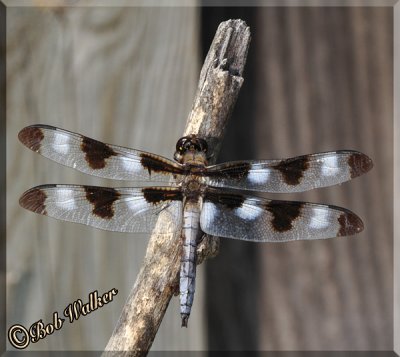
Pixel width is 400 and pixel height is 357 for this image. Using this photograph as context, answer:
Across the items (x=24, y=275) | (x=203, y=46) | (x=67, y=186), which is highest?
(x=203, y=46)

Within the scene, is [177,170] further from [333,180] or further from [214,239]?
[333,180]

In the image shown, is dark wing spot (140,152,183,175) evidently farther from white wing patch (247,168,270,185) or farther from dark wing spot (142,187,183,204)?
white wing patch (247,168,270,185)

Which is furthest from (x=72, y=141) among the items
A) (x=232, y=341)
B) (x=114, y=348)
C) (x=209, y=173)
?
(x=232, y=341)

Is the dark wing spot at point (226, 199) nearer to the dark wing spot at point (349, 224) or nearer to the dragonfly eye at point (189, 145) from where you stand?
the dragonfly eye at point (189, 145)

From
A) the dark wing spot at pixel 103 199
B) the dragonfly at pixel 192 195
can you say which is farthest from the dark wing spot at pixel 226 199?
the dark wing spot at pixel 103 199

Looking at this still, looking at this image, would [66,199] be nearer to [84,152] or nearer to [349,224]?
[84,152]
